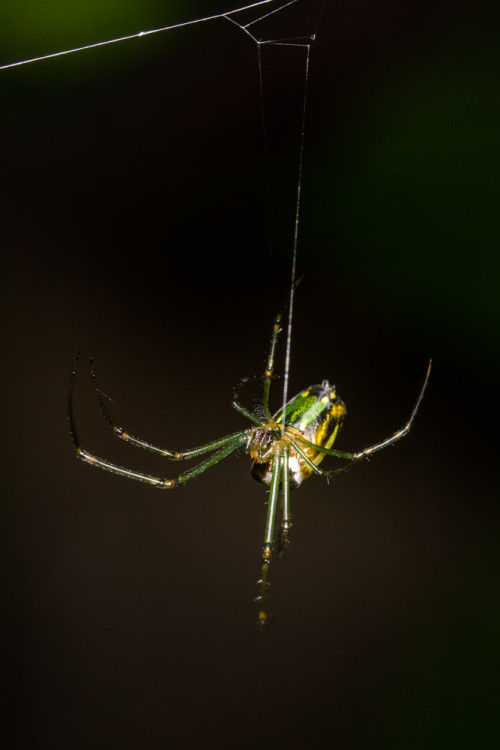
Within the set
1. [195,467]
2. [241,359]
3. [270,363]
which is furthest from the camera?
[241,359]

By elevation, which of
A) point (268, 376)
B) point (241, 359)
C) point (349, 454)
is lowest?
point (349, 454)

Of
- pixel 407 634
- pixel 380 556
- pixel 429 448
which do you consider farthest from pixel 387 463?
pixel 407 634

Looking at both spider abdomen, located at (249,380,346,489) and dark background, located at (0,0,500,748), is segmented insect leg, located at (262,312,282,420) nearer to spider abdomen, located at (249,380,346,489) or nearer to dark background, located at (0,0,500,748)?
spider abdomen, located at (249,380,346,489)

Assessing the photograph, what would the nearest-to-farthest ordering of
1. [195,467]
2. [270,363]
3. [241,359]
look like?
[270,363]
[195,467]
[241,359]

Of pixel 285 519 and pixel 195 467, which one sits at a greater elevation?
pixel 195 467

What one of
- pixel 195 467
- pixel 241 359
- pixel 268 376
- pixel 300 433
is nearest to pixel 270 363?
pixel 268 376

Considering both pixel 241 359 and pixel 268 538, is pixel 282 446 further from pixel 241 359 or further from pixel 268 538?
pixel 241 359
